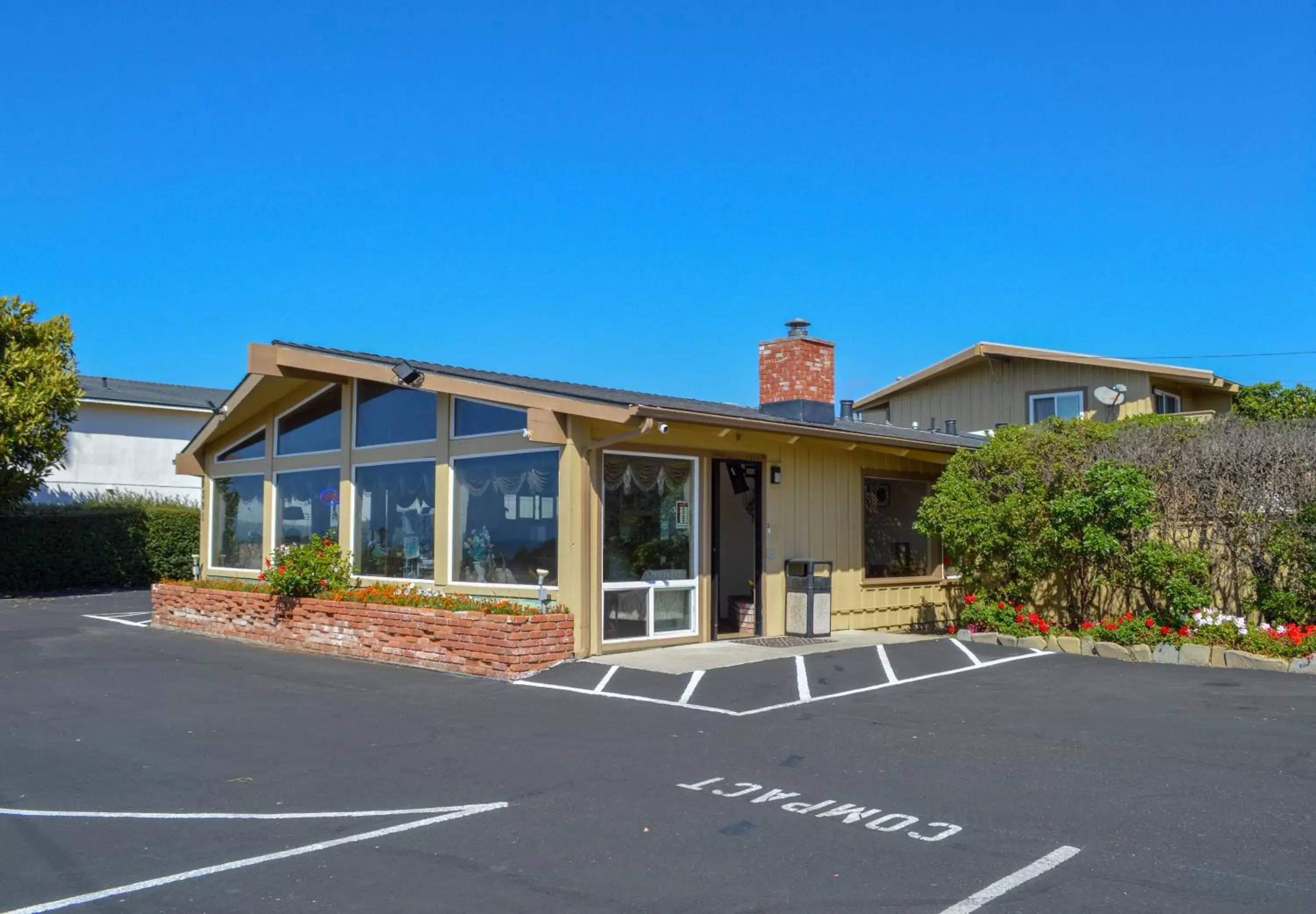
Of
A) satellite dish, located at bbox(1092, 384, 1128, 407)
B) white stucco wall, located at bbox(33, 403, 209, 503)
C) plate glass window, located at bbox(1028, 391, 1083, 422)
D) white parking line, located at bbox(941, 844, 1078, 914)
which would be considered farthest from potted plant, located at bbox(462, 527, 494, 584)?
white stucco wall, located at bbox(33, 403, 209, 503)

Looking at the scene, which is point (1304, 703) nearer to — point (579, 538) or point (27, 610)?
point (579, 538)

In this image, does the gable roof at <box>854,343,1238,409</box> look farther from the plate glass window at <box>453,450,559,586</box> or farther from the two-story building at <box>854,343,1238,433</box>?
the plate glass window at <box>453,450,559,586</box>

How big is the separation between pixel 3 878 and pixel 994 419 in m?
22.9

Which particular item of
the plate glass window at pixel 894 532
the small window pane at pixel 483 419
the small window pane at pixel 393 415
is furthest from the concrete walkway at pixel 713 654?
the small window pane at pixel 393 415

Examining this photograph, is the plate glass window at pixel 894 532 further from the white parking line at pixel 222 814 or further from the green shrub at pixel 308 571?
the white parking line at pixel 222 814

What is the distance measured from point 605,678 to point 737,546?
4.89 m

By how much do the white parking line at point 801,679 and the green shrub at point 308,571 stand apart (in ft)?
20.5

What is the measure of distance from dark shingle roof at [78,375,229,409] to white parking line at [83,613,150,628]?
11.4 metres

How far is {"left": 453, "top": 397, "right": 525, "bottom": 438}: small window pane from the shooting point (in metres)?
13.3

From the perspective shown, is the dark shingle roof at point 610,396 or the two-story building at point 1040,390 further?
the two-story building at point 1040,390

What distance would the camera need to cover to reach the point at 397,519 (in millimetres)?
15117

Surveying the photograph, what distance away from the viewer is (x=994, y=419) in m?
25.1

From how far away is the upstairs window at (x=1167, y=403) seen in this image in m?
23.3

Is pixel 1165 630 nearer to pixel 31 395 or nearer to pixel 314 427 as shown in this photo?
pixel 314 427
